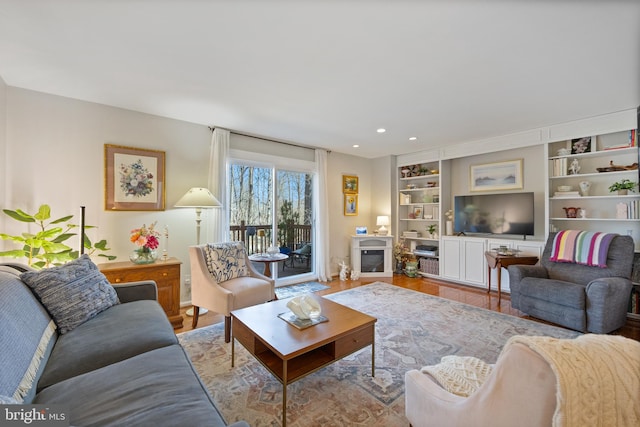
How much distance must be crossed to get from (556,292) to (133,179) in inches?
191

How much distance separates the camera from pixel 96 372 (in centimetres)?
123

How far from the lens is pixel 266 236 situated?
432 centimetres

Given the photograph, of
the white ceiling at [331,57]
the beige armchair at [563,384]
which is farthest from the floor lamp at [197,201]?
the beige armchair at [563,384]

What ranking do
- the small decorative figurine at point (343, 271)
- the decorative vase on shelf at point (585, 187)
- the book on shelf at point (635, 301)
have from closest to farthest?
the book on shelf at point (635, 301)
the decorative vase on shelf at point (585, 187)
the small decorative figurine at point (343, 271)

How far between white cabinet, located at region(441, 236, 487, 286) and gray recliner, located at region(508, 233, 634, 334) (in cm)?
94

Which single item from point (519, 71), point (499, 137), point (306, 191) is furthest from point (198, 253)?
point (499, 137)

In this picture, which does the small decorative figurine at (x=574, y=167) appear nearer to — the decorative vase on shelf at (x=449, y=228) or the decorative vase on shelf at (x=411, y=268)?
the decorative vase on shelf at (x=449, y=228)

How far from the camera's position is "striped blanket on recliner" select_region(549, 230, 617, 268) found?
2930 millimetres

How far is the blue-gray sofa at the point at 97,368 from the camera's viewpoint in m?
0.98

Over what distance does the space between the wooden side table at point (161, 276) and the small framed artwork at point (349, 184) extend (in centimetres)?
335

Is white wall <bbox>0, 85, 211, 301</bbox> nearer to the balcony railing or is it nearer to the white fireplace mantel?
the balcony railing

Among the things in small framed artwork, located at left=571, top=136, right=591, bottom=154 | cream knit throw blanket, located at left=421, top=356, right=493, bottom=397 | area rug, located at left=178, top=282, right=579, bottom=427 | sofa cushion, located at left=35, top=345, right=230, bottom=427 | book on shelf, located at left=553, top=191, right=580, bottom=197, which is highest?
small framed artwork, located at left=571, top=136, right=591, bottom=154

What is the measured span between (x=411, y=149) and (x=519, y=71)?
9.13ft

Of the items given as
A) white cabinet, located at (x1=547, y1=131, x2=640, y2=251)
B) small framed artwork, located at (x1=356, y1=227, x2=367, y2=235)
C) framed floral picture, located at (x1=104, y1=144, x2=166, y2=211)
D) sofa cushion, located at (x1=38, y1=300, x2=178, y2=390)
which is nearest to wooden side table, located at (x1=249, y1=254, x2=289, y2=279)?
framed floral picture, located at (x1=104, y1=144, x2=166, y2=211)
